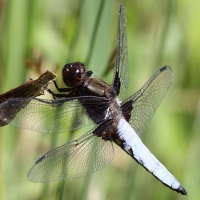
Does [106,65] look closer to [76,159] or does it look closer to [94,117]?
[94,117]

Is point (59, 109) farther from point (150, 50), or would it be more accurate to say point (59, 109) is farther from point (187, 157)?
point (150, 50)

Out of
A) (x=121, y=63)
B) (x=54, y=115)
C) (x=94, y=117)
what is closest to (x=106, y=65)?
(x=121, y=63)

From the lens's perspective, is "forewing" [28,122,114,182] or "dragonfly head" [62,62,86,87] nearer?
"forewing" [28,122,114,182]

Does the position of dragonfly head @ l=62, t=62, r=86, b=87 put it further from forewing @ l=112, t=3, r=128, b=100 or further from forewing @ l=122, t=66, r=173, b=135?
forewing @ l=122, t=66, r=173, b=135

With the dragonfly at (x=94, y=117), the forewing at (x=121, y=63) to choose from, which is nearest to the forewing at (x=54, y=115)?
the dragonfly at (x=94, y=117)

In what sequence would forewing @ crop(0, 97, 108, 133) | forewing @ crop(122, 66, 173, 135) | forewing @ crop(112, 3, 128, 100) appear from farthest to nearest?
1. forewing @ crop(122, 66, 173, 135)
2. forewing @ crop(112, 3, 128, 100)
3. forewing @ crop(0, 97, 108, 133)

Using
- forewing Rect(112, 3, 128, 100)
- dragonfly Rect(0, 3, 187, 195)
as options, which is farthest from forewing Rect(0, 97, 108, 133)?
forewing Rect(112, 3, 128, 100)
